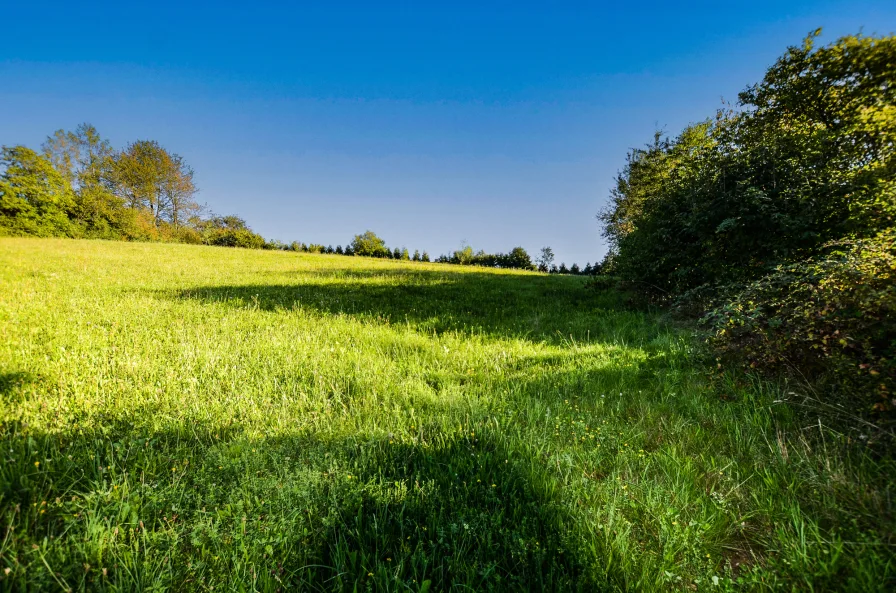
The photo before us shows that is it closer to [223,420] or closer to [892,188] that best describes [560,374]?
[223,420]

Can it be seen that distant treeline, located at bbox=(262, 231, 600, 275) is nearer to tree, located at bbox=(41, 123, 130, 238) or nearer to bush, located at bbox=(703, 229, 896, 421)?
tree, located at bbox=(41, 123, 130, 238)

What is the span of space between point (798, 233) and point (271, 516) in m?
9.05

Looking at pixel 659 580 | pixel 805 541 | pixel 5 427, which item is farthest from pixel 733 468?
pixel 5 427

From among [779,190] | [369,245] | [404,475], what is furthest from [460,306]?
[369,245]

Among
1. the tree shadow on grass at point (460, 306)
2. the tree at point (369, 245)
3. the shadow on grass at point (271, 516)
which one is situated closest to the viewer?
the shadow on grass at point (271, 516)

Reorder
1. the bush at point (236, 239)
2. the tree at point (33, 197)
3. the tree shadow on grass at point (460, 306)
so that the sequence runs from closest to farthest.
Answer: the tree shadow on grass at point (460, 306) < the tree at point (33, 197) < the bush at point (236, 239)

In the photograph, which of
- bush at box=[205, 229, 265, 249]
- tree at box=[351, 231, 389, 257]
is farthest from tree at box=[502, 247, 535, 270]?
bush at box=[205, 229, 265, 249]

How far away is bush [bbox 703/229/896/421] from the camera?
269 centimetres

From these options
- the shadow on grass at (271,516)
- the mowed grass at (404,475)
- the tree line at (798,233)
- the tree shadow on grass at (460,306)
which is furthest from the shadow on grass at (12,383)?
the tree line at (798,233)

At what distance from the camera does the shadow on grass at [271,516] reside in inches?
62.3

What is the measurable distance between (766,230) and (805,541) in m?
7.10

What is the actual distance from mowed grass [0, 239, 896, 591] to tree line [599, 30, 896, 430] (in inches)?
27.5

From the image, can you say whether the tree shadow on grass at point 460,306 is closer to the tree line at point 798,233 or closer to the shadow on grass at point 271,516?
the tree line at point 798,233

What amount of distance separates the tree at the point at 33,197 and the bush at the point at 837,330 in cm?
5907
